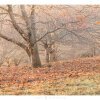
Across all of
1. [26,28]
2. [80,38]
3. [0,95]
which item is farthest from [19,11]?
[0,95]

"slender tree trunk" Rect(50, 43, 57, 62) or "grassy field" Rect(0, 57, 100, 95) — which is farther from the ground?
"slender tree trunk" Rect(50, 43, 57, 62)

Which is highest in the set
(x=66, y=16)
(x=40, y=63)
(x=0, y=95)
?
(x=66, y=16)

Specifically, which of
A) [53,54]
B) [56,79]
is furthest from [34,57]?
[56,79]

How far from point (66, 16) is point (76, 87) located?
2.59ft

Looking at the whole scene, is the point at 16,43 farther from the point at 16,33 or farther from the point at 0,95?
the point at 0,95

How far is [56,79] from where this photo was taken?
11.6ft

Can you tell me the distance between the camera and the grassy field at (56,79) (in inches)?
137

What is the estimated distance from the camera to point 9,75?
11.8ft

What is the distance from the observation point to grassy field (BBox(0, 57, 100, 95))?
3484 mm

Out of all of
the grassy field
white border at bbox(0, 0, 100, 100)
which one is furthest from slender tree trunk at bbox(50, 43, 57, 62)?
white border at bbox(0, 0, 100, 100)
